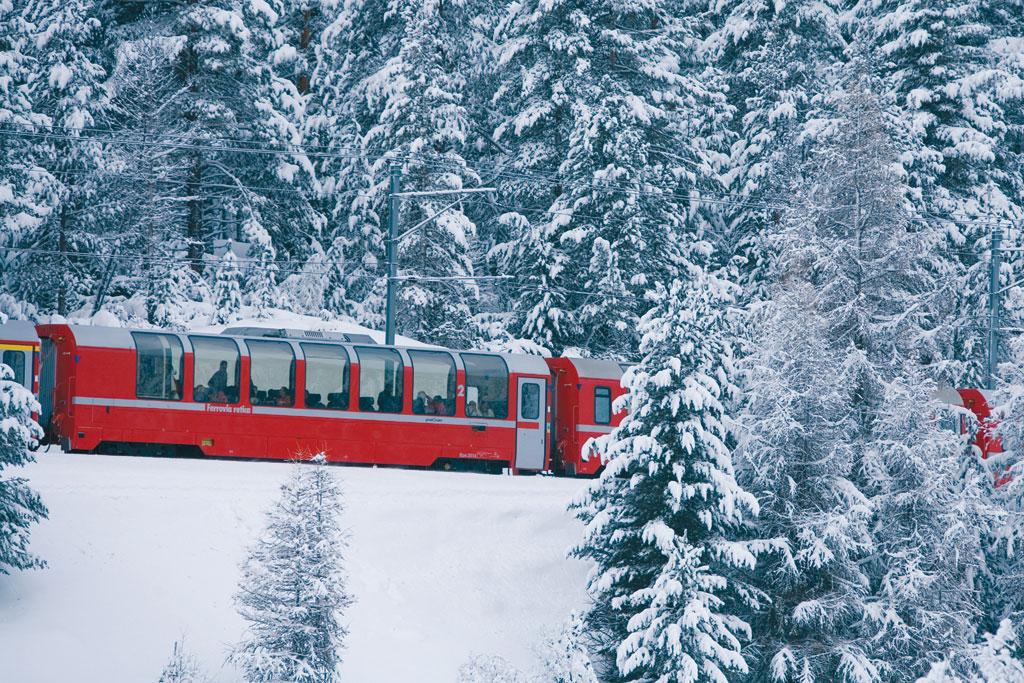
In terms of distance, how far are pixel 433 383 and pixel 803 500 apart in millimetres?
10636

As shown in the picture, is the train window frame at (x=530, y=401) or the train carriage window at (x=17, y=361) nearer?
the train carriage window at (x=17, y=361)

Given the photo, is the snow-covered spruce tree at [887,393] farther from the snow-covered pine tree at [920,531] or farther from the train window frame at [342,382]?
the train window frame at [342,382]

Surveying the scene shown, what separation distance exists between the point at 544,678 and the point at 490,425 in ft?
38.4

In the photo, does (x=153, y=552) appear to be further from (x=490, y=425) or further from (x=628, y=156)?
(x=628, y=156)

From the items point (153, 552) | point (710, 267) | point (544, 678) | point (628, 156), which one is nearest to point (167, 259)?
point (628, 156)

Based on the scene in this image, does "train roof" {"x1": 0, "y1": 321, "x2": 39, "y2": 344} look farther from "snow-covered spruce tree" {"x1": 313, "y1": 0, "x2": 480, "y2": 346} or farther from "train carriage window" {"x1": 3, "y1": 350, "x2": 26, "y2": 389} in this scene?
"snow-covered spruce tree" {"x1": 313, "y1": 0, "x2": 480, "y2": 346}

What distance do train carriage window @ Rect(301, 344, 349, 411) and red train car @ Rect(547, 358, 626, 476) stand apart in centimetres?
548

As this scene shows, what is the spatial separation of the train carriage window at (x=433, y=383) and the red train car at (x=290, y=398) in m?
0.02

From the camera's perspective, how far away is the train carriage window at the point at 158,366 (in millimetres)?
29547

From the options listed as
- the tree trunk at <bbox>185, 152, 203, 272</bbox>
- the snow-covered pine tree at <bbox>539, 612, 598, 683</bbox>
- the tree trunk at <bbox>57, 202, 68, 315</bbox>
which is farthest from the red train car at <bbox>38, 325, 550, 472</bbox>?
the tree trunk at <bbox>185, 152, 203, 272</bbox>

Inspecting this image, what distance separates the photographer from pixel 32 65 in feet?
145

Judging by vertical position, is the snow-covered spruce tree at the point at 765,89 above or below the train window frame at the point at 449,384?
above

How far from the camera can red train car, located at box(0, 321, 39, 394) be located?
29859mm

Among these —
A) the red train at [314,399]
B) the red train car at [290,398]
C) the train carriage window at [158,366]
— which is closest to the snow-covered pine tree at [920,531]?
the red train at [314,399]
